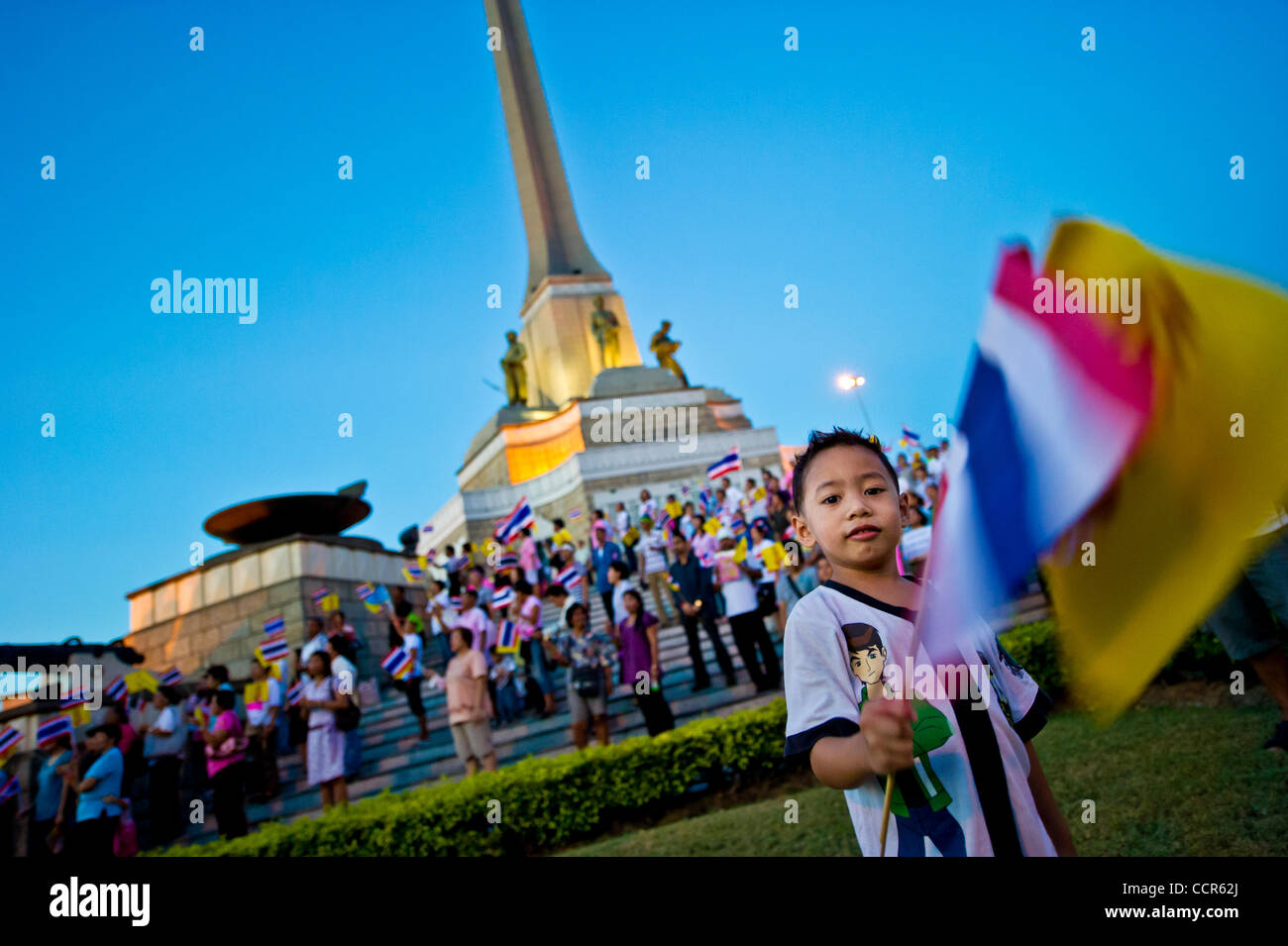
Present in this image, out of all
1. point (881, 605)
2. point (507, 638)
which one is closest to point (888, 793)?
point (881, 605)

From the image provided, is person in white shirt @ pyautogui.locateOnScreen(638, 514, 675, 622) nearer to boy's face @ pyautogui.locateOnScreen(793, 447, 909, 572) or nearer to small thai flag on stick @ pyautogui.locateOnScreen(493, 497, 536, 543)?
small thai flag on stick @ pyautogui.locateOnScreen(493, 497, 536, 543)

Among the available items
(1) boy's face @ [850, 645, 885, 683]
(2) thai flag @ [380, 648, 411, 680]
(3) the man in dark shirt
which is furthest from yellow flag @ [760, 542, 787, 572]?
(1) boy's face @ [850, 645, 885, 683]

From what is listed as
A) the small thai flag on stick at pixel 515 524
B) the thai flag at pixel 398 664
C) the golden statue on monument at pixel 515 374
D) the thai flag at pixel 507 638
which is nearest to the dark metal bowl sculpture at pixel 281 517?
the small thai flag on stick at pixel 515 524

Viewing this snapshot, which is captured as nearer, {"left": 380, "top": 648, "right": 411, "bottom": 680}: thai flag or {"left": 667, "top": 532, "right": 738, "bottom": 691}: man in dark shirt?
{"left": 667, "top": 532, "right": 738, "bottom": 691}: man in dark shirt

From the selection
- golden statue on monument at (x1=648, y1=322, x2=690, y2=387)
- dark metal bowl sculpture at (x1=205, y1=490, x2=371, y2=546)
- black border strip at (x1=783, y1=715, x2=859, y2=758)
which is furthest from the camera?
golden statue on monument at (x1=648, y1=322, x2=690, y2=387)

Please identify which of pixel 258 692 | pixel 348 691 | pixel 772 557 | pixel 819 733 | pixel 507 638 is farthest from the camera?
pixel 258 692

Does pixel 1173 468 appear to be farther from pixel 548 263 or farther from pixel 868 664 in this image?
pixel 548 263

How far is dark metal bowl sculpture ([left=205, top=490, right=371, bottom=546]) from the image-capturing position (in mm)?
17953

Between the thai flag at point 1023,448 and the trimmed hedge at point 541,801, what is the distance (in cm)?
526

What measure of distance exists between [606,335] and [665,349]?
262 cm

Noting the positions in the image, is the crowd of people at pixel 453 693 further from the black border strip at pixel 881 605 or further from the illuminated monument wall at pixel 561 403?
the illuminated monument wall at pixel 561 403

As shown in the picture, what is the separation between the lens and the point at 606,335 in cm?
3362
